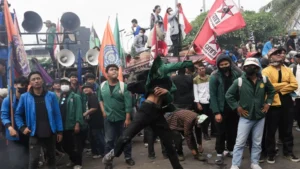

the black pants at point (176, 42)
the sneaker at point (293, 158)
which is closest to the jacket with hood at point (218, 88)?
the sneaker at point (293, 158)

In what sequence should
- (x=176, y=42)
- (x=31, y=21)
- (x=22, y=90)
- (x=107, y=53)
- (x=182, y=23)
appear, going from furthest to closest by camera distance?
(x=176, y=42) < (x=182, y=23) < (x=31, y=21) < (x=107, y=53) < (x=22, y=90)

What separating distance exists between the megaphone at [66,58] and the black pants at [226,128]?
253 inches

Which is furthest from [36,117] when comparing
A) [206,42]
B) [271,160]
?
[271,160]

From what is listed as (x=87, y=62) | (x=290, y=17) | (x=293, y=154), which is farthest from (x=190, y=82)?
(x=290, y=17)

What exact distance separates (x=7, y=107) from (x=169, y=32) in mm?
7385

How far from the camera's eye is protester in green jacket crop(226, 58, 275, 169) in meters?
4.82

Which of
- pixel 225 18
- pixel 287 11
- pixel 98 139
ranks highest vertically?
pixel 287 11

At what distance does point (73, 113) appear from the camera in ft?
19.7

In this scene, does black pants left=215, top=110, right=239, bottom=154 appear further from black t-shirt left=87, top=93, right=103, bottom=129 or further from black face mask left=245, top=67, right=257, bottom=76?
black t-shirt left=87, top=93, right=103, bottom=129

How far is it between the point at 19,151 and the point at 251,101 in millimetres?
3782

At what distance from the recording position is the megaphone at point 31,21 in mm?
9305

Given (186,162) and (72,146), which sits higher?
(72,146)

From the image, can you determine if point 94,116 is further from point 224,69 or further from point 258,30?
point 258,30

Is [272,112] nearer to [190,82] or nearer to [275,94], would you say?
[275,94]
